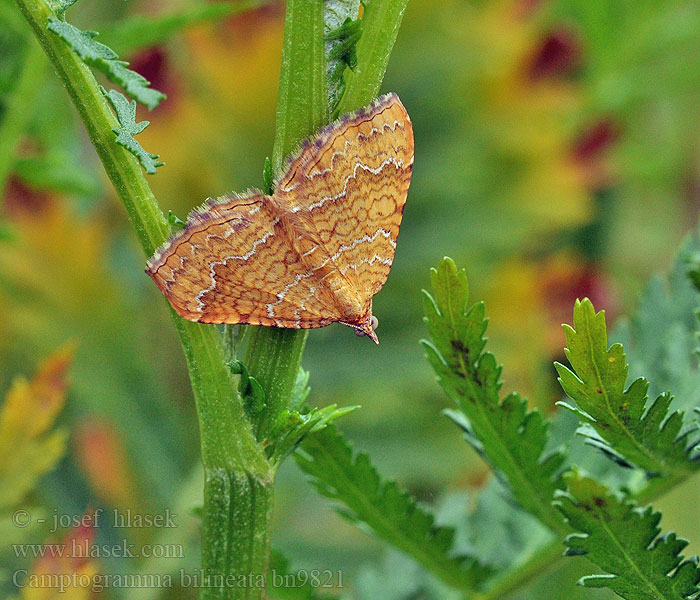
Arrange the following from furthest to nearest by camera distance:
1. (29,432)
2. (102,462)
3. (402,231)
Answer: (402,231) < (102,462) < (29,432)

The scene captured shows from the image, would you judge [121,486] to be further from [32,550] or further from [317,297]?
[317,297]

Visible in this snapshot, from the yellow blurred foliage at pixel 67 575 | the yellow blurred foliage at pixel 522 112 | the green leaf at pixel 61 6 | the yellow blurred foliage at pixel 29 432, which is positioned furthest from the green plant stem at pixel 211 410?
the yellow blurred foliage at pixel 522 112

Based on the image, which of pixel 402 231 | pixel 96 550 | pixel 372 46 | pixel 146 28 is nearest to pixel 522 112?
pixel 402 231

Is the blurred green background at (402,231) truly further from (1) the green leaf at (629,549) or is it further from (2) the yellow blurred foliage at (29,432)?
(1) the green leaf at (629,549)

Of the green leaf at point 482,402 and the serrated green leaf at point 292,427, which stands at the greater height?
the green leaf at point 482,402

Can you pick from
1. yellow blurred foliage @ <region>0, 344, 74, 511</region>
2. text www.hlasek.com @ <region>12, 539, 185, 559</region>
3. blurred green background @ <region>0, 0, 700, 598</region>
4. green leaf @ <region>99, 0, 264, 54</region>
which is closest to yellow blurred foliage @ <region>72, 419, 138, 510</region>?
blurred green background @ <region>0, 0, 700, 598</region>

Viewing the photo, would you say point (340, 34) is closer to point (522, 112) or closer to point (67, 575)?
point (67, 575)
